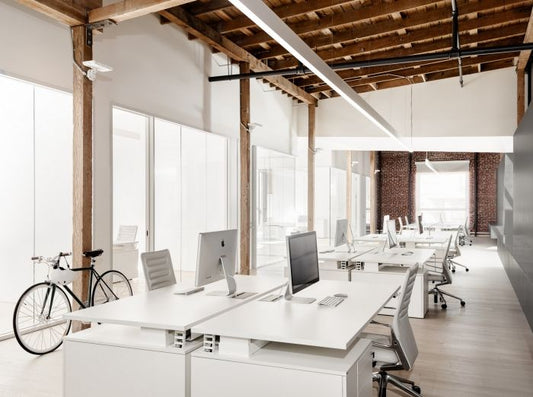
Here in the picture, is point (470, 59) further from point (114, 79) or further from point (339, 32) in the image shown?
point (114, 79)

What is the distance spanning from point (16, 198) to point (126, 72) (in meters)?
2.27

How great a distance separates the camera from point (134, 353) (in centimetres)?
302

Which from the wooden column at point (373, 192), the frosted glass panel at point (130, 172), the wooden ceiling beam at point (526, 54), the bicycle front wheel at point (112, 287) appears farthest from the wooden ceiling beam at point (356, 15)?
the wooden column at point (373, 192)

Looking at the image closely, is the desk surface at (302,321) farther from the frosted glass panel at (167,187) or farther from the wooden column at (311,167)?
the wooden column at (311,167)

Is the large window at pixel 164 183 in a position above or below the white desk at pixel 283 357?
above

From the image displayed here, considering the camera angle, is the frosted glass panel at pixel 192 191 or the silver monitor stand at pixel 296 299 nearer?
the silver monitor stand at pixel 296 299

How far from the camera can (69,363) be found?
3.18 m

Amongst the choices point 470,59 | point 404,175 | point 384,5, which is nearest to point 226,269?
point 384,5

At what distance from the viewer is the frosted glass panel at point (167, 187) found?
7.71 m

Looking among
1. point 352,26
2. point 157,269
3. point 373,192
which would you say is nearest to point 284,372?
point 157,269

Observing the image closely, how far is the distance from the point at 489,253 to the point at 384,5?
8962 mm

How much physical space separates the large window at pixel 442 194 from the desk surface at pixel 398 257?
14253 millimetres

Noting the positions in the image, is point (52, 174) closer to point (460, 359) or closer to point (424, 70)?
point (460, 359)

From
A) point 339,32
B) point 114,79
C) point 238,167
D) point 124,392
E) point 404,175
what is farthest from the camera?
point 404,175
